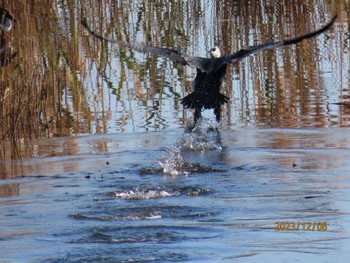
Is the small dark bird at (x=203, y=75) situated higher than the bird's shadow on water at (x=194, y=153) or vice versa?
the small dark bird at (x=203, y=75)

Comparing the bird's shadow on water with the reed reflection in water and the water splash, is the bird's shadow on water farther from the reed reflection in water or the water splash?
the reed reflection in water

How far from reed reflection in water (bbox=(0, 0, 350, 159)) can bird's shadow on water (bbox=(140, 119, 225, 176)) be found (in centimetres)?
49

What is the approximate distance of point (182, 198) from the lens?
22.6ft

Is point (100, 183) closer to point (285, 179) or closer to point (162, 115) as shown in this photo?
point (285, 179)

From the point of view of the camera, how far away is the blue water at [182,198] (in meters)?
5.48

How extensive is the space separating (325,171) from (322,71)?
4900mm

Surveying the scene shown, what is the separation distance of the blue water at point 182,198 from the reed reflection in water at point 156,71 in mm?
576

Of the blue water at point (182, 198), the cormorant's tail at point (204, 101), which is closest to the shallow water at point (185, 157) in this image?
the blue water at point (182, 198)

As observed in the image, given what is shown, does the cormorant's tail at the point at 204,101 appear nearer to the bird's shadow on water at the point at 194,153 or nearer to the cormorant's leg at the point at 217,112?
the cormorant's leg at the point at 217,112

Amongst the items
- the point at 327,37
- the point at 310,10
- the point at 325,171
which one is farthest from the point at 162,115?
the point at 310,10
